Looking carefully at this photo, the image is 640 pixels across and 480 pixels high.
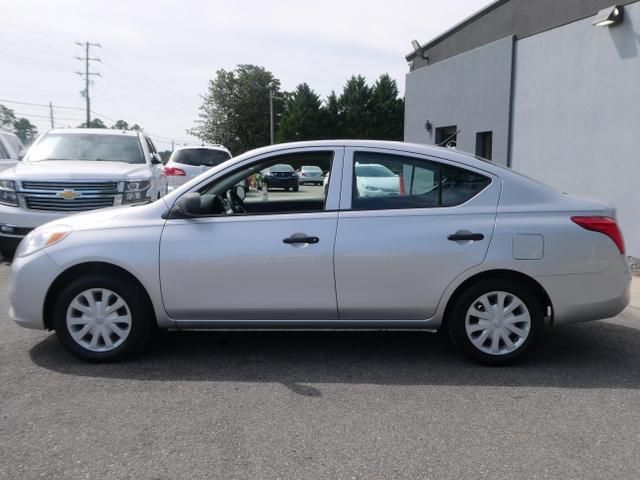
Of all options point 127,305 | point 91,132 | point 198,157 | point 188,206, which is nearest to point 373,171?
point 188,206

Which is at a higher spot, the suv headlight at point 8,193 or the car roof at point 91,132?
the car roof at point 91,132

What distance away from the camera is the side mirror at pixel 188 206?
4523 millimetres

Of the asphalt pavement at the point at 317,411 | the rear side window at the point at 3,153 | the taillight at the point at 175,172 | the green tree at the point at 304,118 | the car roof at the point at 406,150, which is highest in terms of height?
the green tree at the point at 304,118

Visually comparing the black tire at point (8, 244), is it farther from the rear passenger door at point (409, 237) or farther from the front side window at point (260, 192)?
the rear passenger door at point (409, 237)

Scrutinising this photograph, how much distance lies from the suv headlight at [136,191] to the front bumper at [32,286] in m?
3.68

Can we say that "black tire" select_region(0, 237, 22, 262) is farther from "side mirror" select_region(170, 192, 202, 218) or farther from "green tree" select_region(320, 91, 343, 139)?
"green tree" select_region(320, 91, 343, 139)

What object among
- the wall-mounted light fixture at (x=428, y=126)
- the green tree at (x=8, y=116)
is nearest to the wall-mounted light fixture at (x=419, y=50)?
the wall-mounted light fixture at (x=428, y=126)

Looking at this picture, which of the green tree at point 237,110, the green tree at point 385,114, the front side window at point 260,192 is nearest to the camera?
the front side window at point 260,192

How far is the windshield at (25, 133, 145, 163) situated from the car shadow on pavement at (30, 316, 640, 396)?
15.2 feet

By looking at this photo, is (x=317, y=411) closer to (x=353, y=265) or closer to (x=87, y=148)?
(x=353, y=265)

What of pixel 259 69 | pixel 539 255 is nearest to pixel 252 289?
pixel 539 255

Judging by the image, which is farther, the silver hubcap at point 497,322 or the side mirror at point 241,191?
the side mirror at point 241,191

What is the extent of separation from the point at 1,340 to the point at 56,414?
1844 mm

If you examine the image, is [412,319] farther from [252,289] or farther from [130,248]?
[130,248]
